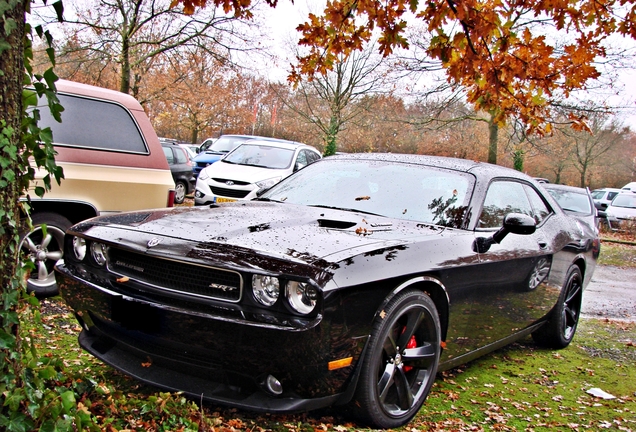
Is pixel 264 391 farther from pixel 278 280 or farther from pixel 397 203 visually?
pixel 397 203

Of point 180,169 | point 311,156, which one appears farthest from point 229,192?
point 180,169

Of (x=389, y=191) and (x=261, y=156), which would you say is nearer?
(x=389, y=191)

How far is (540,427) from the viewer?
354cm

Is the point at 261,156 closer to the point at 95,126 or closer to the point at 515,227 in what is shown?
the point at 95,126

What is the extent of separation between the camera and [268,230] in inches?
130

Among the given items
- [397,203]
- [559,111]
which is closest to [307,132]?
[559,111]

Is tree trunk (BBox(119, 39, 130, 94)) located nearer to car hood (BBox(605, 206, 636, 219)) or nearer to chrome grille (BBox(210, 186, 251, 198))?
chrome grille (BBox(210, 186, 251, 198))

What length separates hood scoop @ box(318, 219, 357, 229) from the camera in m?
3.55

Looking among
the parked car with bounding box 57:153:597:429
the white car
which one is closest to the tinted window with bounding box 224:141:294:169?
the white car

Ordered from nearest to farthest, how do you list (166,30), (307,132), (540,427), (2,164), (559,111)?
(2,164) < (540,427) < (166,30) < (559,111) < (307,132)

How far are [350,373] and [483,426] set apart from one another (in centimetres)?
110

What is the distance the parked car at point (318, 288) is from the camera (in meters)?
2.70

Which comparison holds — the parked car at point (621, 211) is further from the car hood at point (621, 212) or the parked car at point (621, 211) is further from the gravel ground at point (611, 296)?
the gravel ground at point (611, 296)

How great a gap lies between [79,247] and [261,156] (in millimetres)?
10216
